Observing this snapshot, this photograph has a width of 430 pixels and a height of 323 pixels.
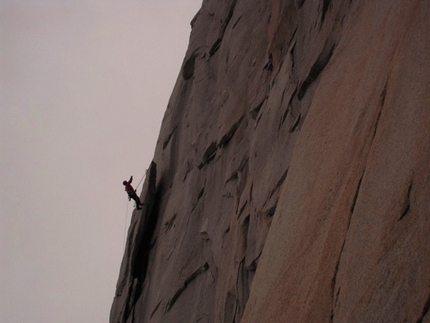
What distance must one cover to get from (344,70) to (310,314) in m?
4.57

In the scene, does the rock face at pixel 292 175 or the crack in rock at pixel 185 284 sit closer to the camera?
the rock face at pixel 292 175

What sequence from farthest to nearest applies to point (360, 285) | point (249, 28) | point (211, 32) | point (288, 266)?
point (211, 32) < point (249, 28) < point (288, 266) < point (360, 285)

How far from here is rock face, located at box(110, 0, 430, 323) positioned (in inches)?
322

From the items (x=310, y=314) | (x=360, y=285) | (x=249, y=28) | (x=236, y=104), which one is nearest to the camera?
(x=360, y=285)

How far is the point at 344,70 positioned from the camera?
39.2 feet

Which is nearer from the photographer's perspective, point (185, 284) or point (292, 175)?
point (292, 175)

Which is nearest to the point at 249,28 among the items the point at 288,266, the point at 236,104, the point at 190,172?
the point at 236,104

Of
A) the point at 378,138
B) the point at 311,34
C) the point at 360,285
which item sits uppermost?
the point at 311,34

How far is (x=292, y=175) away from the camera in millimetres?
12055

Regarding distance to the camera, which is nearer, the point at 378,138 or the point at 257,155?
the point at 378,138

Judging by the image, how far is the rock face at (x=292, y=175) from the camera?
8.19 metres

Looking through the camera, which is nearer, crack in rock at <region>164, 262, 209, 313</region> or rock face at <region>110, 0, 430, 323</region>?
rock face at <region>110, 0, 430, 323</region>

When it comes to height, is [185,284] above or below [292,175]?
above

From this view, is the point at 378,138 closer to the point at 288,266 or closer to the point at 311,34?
the point at 288,266
